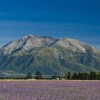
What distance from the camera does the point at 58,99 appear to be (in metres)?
24.6

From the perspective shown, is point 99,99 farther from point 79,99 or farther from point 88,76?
point 88,76

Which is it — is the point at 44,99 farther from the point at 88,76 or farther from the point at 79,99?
the point at 88,76

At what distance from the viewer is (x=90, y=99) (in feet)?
81.5

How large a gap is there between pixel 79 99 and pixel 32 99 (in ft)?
10.1

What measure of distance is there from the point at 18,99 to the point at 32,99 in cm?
96

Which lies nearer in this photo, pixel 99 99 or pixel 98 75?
pixel 99 99

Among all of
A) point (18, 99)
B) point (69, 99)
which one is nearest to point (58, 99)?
point (69, 99)

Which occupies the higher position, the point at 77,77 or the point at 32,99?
the point at 77,77

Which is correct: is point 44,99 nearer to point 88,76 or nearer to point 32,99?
point 32,99

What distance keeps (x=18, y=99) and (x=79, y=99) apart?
398cm

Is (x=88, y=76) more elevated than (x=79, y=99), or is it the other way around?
(x=88, y=76)

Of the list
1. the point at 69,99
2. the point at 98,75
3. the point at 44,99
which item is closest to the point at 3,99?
the point at 44,99

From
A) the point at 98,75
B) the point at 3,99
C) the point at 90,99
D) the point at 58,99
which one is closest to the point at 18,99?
the point at 3,99

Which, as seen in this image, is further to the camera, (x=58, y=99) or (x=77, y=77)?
(x=77, y=77)
